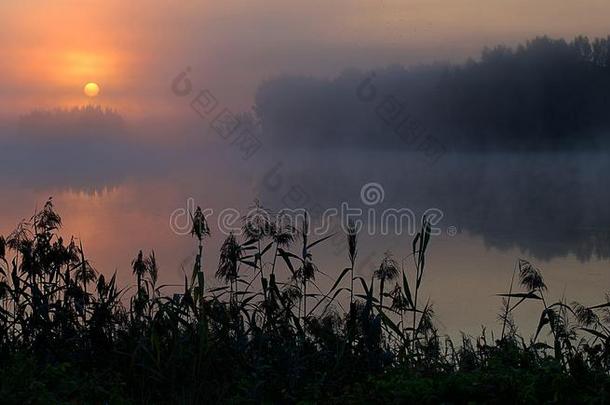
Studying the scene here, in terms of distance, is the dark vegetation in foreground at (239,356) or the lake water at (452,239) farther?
the lake water at (452,239)

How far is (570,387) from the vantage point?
5230 mm

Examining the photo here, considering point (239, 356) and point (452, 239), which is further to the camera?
point (452, 239)

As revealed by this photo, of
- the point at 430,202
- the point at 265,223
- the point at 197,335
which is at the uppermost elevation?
the point at 430,202

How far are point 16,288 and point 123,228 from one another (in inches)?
1101

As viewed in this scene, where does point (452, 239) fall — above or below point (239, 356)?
above

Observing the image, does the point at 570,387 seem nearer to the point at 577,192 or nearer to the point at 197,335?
the point at 197,335

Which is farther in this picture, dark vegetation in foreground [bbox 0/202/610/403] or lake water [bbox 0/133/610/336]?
lake water [bbox 0/133/610/336]

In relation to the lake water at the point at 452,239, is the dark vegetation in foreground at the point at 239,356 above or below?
below

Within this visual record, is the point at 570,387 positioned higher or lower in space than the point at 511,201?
lower

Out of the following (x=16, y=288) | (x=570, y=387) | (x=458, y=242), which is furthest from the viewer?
(x=458, y=242)

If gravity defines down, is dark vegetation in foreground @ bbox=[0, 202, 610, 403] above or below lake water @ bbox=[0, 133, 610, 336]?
below

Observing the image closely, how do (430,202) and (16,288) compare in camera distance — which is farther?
(430,202)

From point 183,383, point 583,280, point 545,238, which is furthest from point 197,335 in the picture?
point 545,238

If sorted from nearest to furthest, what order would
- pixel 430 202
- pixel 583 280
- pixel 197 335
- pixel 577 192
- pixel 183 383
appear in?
1. pixel 183 383
2. pixel 197 335
3. pixel 583 280
4. pixel 430 202
5. pixel 577 192
